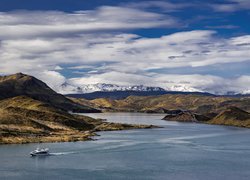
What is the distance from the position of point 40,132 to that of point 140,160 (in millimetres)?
67126

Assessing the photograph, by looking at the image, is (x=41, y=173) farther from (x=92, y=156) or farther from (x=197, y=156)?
(x=197, y=156)

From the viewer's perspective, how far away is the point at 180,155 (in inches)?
5679

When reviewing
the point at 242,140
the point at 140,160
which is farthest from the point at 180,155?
the point at 242,140

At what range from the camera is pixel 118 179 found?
346 ft

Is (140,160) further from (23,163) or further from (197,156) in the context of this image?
(23,163)

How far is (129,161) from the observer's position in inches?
5162

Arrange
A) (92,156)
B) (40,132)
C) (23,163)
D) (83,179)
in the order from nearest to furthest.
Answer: (83,179)
(23,163)
(92,156)
(40,132)

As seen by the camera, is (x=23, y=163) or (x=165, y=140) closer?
(x=23, y=163)

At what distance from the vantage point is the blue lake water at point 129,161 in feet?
363

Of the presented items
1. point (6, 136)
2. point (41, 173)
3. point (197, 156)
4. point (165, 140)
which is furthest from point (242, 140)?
point (41, 173)

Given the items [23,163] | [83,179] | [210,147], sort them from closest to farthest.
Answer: [83,179], [23,163], [210,147]

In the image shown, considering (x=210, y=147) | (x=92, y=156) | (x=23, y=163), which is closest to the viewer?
(x=23, y=163)

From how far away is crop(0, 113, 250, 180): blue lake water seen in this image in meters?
111

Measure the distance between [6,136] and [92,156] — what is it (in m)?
45.2
